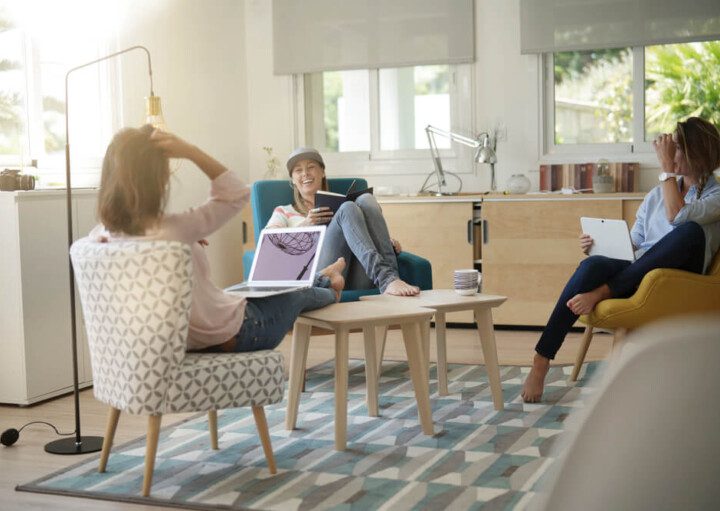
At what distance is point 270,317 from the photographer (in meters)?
2.94

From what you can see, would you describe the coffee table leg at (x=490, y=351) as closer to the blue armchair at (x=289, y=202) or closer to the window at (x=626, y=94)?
the blue armchair at (x=289, y=202)

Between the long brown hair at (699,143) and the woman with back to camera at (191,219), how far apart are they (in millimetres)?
1667

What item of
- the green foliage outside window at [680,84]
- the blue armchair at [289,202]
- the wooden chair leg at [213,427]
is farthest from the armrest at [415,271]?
the green foliage outside window at [680,84]

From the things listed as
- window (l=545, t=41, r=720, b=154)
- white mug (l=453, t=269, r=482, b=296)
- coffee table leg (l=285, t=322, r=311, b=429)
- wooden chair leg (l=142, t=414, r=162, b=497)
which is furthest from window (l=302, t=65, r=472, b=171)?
wooden chair leg (l=142, t=414, r=162, b=497)

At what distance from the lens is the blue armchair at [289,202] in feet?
13.8

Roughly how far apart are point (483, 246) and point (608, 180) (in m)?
0.79

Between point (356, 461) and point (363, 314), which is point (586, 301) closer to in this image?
point (363, 314)

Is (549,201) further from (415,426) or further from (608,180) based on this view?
(415,426)

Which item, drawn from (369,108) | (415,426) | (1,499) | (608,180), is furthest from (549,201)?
(1,499)

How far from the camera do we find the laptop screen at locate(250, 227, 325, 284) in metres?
3.44

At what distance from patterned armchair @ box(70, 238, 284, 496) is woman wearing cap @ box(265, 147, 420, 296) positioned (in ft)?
3.72

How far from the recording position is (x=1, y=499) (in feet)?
8.90

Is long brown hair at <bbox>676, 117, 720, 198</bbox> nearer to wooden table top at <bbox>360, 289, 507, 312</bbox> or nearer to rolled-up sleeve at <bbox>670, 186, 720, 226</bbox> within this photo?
rolled-up sleeve at <bbox>670, 186, 720, 226</bbox>

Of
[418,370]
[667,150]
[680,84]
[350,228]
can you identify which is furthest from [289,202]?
[680,84]
